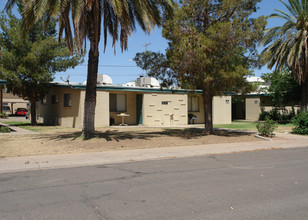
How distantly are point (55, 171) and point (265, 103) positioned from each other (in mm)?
30955

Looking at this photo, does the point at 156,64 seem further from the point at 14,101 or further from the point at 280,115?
the point at 14,101

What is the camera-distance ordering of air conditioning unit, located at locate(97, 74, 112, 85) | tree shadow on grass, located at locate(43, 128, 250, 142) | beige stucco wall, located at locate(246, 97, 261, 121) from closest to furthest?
tree shadow on grass, located at locate(43, 128, 250, 142)
air conditioning unit, located at locate(97, 74, 112, 85)
beige stucco wall, located at locate(246, 97, 261, 121)

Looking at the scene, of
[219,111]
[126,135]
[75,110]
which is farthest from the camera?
[219,111]

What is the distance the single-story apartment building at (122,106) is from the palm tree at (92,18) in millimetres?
7392

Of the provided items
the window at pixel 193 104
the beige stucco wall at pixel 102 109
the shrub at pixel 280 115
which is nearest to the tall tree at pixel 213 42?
the beige stucco wall at pixel 102 109

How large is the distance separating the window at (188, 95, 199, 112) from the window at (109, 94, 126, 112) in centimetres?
662

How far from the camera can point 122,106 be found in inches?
1011

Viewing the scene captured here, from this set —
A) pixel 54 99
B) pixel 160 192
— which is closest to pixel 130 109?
pixel 54 99

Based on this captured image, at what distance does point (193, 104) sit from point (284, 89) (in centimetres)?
974

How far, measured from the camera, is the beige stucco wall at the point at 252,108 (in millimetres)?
34719

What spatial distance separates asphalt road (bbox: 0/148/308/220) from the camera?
4.91m

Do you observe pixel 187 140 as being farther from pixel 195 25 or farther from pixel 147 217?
pixel 147 217

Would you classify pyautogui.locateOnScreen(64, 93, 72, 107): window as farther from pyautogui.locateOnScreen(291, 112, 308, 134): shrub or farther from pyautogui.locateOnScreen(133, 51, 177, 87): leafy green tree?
pyautogui.locateOnScreen(291, 112, 308, 134): shrub

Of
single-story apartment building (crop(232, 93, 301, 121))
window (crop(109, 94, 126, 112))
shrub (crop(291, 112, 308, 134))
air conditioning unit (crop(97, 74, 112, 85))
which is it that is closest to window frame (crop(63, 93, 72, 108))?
air conditioning unit (crop(97, 74, 112, 85))
